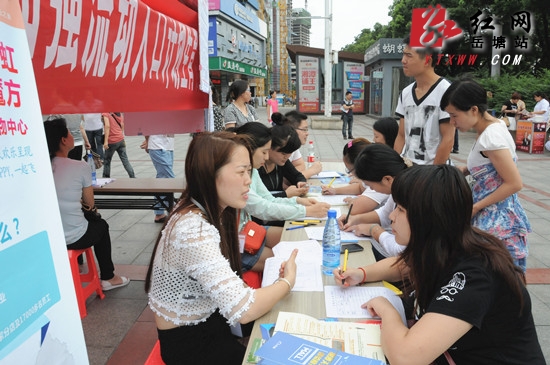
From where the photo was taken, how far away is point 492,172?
2.21 m

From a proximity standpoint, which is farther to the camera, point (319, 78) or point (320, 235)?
point (319, 78)

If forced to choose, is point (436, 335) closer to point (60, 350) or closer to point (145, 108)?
point (60, 350)

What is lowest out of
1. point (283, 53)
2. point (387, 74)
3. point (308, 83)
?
point (308, 83)

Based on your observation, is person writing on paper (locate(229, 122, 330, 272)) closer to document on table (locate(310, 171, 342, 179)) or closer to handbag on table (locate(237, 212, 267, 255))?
handbag on table (locate(237, 212, 267, 255))

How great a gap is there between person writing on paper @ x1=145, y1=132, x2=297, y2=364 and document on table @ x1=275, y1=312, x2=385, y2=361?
0.34ft

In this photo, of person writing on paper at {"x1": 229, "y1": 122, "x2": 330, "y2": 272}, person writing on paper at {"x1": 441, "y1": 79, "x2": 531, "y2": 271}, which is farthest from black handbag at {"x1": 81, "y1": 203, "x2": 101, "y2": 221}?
person writing on paper at {"x1": 441, "y1": 79, "x2": 531, "y2": 271}

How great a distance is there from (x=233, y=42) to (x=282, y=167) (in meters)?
24.7

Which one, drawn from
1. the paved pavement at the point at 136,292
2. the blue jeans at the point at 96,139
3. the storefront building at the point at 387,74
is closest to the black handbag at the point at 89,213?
the paved pavement at the point at 136,292

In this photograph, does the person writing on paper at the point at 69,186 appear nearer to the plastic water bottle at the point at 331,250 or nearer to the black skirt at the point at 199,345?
the black skirt at the point at 199,345

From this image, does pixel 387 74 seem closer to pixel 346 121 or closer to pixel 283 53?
pixel 346 121

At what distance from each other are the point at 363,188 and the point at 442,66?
18.4 meters

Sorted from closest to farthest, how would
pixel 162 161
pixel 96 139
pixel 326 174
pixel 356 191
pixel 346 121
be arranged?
pixel 356 191
pixel 326 174
pixel 162 161
pixel 96 139
pixel 346 121

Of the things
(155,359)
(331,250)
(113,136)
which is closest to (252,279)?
(331,250)

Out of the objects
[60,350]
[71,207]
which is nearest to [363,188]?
[71,207]
